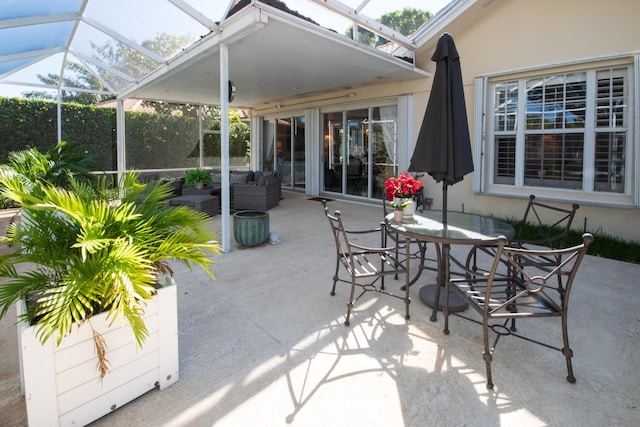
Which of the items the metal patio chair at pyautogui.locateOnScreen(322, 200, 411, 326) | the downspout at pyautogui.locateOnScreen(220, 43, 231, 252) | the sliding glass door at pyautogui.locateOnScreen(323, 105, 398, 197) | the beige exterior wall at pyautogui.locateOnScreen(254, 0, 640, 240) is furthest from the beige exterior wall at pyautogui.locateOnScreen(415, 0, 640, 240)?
the downspout at pyautogui.locateOnScreen(220, 43, 231, 252)

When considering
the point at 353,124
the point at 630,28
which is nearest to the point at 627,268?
the point at 630,28

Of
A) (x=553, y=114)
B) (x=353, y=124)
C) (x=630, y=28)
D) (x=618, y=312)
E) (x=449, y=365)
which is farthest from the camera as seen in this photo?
(x=353, y=124)

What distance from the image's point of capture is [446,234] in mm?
2637

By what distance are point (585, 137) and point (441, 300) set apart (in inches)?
160

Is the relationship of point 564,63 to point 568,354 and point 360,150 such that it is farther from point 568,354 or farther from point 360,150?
point 568,354

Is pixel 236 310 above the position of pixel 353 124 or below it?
below

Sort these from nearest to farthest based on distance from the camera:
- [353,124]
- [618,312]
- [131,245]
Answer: [131,245]
[618,312]
[353,124]

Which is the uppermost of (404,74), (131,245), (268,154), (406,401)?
(404,74)

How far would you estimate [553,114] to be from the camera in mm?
5465

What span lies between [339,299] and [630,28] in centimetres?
527

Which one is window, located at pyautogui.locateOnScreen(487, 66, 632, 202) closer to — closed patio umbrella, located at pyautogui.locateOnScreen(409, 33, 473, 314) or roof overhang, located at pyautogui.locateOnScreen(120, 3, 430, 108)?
roof overhang, located at pyautogui.locateOnScreen(120, 3, 430, 108)

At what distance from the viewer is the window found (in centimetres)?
498

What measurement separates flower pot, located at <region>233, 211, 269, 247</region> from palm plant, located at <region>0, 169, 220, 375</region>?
258 cm

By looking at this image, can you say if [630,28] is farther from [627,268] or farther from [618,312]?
[618,312]
